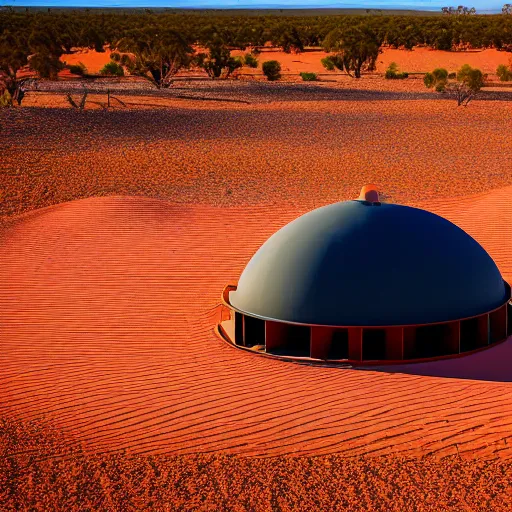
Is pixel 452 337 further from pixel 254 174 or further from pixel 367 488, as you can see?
pixel 254 174

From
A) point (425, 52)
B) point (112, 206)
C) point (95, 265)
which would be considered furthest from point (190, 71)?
point (95, 265)

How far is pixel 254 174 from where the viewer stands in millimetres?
30875

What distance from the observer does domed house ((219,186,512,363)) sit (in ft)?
45.1

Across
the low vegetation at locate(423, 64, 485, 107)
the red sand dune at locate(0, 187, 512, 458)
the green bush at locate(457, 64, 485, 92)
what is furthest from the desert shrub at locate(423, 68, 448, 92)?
the red sand dune at locate(0, 187, 512, 458)

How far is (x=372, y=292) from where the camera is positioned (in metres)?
13.8

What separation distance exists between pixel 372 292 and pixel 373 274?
318 millimetres

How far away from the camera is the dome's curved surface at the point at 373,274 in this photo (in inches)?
542

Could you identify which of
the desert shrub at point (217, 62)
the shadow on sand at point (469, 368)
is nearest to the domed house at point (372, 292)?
the shadow on sand at point (469, 368)

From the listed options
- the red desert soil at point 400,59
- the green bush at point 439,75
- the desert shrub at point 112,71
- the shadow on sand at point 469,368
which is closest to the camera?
the shadow on sand at point 469,368

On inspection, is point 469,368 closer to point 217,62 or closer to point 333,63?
point 217,62

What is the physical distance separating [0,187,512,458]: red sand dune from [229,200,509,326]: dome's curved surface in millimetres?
862

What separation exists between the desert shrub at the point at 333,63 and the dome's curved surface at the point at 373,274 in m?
54.4

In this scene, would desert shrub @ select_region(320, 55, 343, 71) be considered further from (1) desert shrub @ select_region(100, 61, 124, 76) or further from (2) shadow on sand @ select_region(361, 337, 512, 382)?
(2) shadow on sand @ select_region(361, 337, 512, 382)

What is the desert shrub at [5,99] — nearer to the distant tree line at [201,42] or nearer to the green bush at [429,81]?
the distant tree line at [201,42]
